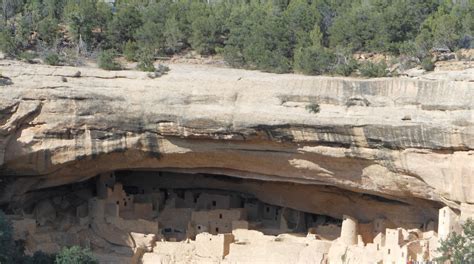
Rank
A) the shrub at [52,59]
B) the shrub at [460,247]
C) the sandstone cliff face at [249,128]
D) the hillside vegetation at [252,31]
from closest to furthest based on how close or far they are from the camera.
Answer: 1. the shrub at [460,247]
2. the sandstone cliff face at [249,128]
3. the shrub at [52,59]
4. the hillside vegetation at [252,31]

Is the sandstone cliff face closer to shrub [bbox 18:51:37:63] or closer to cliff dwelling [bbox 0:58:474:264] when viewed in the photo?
cliff dwelling [bbox 0:58:474:264]

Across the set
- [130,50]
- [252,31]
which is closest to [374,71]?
[252,31]

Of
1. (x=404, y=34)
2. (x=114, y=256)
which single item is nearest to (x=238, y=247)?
(x=114, y=256)

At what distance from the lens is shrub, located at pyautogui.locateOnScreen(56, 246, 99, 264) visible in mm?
18703

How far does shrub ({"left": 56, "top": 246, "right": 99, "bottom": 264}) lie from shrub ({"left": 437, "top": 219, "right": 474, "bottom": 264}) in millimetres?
6335

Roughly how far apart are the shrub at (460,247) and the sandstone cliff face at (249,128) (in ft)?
2.31

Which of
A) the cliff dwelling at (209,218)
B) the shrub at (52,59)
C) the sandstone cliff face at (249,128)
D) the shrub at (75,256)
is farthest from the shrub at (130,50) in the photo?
the shrub at (75,256)

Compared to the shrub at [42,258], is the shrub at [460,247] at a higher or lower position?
higher

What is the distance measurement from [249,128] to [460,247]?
4268 millimetres

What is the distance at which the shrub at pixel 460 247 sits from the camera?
1662cm

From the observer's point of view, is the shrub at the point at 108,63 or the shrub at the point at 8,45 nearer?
the shrub at the point at 108,63

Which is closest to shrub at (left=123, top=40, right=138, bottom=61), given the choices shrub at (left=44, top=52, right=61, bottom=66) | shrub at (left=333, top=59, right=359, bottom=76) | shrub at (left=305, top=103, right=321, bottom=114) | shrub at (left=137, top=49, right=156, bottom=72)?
shrub at (left=137, top=49, right=156, bottom=72)

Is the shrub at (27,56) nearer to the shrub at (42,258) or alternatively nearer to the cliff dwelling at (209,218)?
the cliff dwelling at (209,218)

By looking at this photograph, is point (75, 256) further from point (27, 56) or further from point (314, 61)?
point (314, 61)
